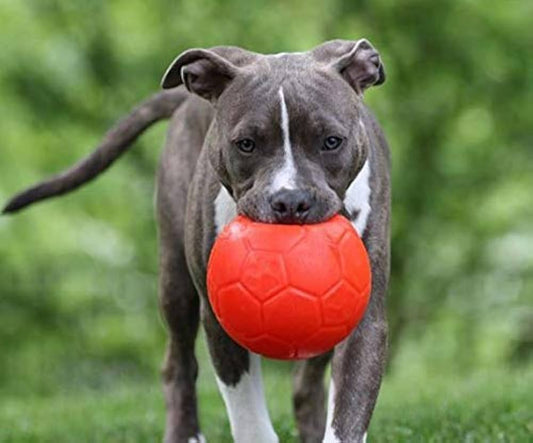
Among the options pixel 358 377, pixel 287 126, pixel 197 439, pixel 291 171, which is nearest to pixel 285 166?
pixel 291 171

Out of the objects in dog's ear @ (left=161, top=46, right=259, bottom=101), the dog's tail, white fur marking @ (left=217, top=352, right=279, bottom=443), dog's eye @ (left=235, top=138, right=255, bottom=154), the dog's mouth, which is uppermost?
dog's ear @ (left=161, top=46, right=259, bottom=101)

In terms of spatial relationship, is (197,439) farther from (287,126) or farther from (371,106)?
(371,106)

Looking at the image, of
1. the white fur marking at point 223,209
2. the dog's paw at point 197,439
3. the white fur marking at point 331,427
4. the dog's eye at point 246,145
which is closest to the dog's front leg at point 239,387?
the white fur marking at point 223,209

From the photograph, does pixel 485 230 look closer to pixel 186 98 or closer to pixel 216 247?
pixel 186 98

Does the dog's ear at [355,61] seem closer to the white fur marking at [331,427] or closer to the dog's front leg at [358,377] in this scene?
the dog's front leg at [358,377]

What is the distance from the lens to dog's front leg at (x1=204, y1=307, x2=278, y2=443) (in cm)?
639

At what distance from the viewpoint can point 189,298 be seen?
763cm

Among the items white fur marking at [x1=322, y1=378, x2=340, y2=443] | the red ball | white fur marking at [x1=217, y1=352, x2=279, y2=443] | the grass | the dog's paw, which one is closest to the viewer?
the red ball

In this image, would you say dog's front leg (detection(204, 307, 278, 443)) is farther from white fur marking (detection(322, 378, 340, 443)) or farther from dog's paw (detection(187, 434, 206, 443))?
dog's paw (detection(187, 434, 206, 443))

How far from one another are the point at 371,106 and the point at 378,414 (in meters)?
8.46

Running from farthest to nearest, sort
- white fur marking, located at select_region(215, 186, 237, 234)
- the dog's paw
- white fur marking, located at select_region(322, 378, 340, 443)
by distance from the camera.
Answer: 1. the dog's paw
2. white fur marking, located at select_region(215, 186, 237, 234)
3. white fur marking, located at select_region(322, 378, 340, 443)

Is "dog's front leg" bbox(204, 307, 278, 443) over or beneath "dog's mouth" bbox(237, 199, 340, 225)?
beneath

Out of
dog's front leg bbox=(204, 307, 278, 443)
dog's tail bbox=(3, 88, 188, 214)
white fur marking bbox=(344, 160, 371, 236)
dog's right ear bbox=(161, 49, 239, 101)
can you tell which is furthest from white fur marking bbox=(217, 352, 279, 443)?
dog's tail bbox=(3, 88, 188, 214)

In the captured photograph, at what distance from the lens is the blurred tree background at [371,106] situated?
54.0 feet
